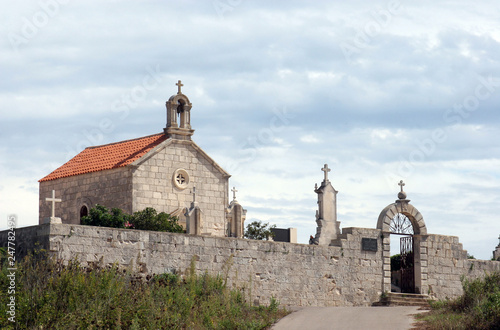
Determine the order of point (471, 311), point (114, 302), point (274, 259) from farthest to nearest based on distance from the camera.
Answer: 1. point (274, 259)
2. point (471, 311)
3. point (114, 302)

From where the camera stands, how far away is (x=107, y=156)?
3591 cm

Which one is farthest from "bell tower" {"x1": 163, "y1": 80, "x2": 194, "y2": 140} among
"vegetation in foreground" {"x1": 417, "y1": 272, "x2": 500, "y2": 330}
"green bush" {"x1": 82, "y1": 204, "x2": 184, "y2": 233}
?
"vegetation in foreground" {"x1": 417, "y1": 272, "x2": 500, "y2": 330}

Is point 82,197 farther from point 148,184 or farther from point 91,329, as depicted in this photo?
point 91,329

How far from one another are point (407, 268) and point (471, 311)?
8.21 metres

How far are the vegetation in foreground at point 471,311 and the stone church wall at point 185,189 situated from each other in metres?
12.0

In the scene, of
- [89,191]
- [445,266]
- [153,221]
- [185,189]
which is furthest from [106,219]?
[445,266]

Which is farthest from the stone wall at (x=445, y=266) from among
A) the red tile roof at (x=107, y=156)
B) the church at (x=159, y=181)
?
the red tile roof at (x=107, y=156)

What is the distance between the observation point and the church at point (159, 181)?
33656mm

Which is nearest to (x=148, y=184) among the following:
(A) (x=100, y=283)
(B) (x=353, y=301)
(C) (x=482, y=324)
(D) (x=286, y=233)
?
(D) (x=286, y=233)

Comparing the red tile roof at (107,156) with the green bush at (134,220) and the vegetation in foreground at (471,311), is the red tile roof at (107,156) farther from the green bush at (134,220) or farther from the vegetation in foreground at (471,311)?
the vegetation in foreground at (471,311)

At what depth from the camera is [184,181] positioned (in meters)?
35.0

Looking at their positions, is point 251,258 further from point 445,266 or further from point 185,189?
point 185,189

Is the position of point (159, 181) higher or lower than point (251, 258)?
higher

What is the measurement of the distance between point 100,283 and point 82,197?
13801mm
